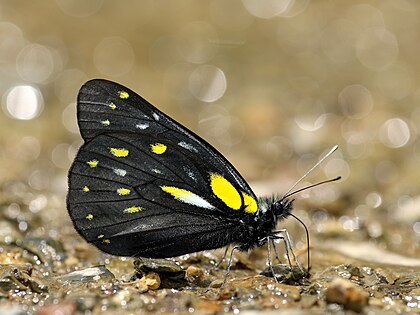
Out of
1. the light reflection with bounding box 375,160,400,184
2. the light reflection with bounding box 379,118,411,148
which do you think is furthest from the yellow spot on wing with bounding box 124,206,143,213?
the light reflection with bounding box 379,118,411,148

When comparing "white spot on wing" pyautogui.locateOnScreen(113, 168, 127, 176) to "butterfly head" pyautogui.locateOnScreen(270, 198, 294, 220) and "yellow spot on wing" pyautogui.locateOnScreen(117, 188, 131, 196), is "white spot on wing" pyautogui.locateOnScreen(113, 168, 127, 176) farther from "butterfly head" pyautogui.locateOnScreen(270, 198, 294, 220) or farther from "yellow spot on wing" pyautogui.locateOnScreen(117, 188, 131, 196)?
"butterfly head" pyautogui.locateOnScreen(270, 198, 294, 220)

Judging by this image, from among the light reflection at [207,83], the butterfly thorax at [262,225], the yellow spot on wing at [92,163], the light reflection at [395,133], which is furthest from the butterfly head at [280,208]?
the light reflection at [207,83]

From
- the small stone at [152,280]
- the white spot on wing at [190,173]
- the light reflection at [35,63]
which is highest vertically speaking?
the light reflection at [35,63]

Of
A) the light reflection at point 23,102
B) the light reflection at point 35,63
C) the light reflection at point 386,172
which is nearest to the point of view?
the light reflection at point 386,172

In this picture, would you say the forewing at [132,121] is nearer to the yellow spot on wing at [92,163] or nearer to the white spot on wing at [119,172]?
the yellow spot on wing at [92,163]

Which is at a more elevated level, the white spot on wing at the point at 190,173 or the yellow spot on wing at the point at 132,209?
the white spot on wing at the point at 190,173

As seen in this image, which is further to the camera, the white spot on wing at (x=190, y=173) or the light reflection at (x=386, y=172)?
the light reflection at (x=386, y=172)

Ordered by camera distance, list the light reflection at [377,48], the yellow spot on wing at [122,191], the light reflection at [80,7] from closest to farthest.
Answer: the yellow spot on wing at [122,191] → the light reflection at [377,48] → the light reflection at [80,7]

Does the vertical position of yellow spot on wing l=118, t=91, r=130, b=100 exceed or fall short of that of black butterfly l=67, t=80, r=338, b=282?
it exceeds it
